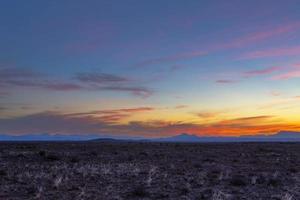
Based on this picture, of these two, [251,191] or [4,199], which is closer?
[4,199]

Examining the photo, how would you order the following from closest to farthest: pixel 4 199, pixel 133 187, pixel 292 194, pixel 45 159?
pixel 4 199 < pixel 292 194 < pixel 133 187 < pixel 45 159

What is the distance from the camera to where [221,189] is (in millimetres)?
22359

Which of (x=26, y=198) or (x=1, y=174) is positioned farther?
(x=1, y=174)

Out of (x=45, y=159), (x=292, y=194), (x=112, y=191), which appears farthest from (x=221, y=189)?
(x=45, y=159)

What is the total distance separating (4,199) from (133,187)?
6.03 m

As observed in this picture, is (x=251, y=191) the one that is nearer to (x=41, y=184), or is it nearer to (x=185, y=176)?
(x=185, y=176)

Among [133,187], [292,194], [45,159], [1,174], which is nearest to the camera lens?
[292,194]

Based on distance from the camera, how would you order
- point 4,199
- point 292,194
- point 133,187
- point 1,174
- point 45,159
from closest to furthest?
point 4,199 → point 292,194 → point 133,187 → point 1,174 → point 45,159

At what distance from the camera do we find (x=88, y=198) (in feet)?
64.1

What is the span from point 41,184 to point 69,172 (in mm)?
5443

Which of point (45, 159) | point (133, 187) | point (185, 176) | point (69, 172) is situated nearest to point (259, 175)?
point (185, 176)

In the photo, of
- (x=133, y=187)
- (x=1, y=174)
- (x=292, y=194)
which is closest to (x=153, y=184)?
(x=133, y=187)

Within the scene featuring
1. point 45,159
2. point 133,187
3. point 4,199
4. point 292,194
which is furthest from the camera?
point 45,159

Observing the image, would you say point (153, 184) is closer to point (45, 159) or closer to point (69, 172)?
point (69, 172)
